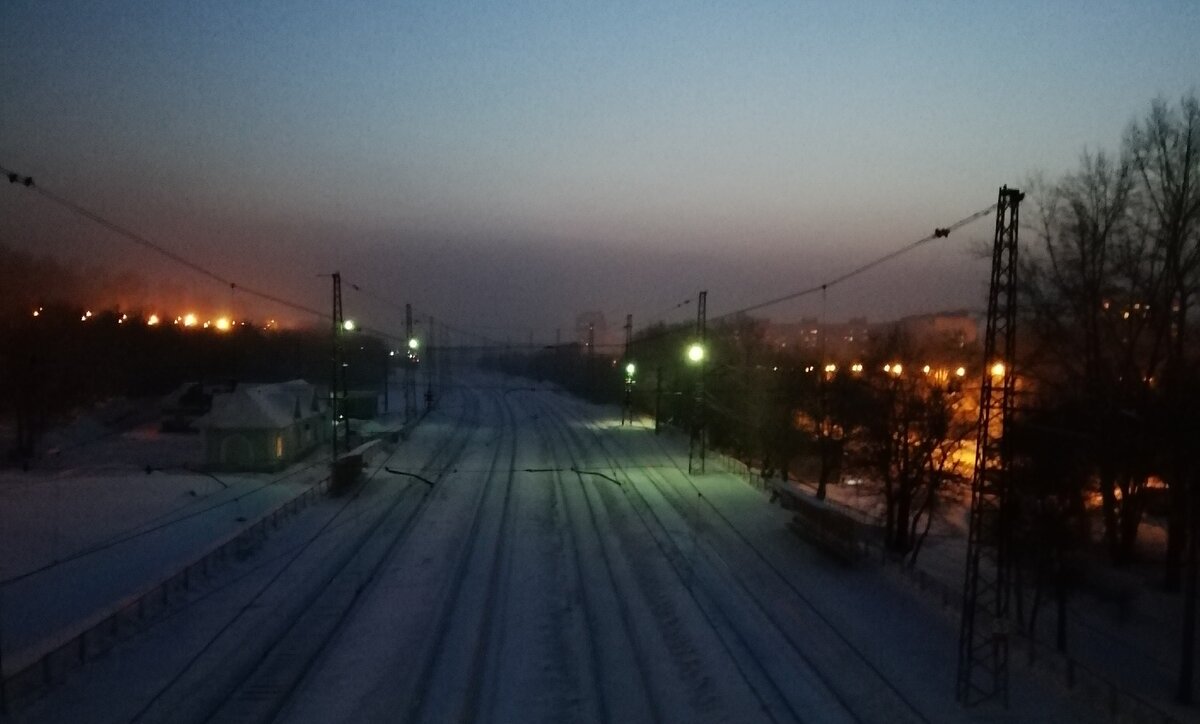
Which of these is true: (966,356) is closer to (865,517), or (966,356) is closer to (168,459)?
(865,517)

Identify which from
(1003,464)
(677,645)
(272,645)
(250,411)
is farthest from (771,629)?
(250,411)

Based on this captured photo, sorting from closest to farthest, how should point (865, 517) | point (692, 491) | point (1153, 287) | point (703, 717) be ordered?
point (703, 717) → point (1153, 287) → point (865, 517) → point (692, 491)

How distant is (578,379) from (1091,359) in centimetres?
6546

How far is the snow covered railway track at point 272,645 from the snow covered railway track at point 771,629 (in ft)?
16.9

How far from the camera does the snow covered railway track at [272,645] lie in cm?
1002

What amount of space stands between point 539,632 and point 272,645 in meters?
3.40

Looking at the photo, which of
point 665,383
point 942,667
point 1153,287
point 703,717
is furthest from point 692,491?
point 665,383

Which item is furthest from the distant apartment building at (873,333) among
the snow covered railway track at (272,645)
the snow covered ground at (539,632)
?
the snow covered railway track at (272,645)

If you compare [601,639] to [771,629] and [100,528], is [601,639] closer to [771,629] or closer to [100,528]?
[771,629]

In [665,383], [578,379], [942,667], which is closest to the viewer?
→ [942,667]

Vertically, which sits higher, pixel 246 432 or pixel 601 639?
pixel 246 432

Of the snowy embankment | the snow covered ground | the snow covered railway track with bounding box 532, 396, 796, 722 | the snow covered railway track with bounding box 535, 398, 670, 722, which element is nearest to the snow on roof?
the snowy embankment

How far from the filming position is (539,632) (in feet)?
42.7

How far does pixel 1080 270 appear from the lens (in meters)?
18.5
